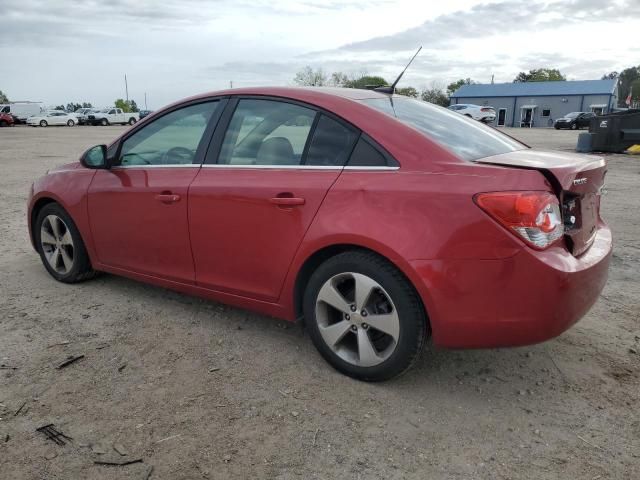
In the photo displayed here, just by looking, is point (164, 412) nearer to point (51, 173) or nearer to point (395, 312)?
point (395, 312)

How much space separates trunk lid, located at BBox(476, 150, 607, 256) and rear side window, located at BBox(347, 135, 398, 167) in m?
0.47

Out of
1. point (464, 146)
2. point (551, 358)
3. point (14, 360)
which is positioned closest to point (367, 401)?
point (551, 358)

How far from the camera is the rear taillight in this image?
2.46m

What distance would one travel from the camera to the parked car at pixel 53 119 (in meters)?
46.8

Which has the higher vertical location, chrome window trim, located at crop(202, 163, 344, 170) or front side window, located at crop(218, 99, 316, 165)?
front side window, located at crop(218, 99, 316, 165)

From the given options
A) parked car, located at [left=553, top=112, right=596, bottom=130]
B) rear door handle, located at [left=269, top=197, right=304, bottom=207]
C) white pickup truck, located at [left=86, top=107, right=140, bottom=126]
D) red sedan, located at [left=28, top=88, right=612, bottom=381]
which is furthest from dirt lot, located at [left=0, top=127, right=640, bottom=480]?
white pickup truck, located at [left=86, top=107, right=140, bottom=126]

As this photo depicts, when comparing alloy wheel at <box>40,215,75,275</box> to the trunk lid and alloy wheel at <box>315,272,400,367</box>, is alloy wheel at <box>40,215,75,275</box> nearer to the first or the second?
alloy wheel at <box>315,272,400,367</box>

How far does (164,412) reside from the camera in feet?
8.96

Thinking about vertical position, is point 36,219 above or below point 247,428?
above

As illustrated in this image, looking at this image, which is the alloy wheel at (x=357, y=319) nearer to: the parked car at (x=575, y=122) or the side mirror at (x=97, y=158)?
the side mirror at (x=97, y=158)

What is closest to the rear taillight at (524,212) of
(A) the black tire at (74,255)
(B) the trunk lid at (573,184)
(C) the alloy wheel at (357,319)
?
(B) the trunk lid at (573,184)

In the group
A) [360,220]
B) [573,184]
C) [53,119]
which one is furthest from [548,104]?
[360,220]

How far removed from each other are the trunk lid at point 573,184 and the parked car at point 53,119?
51484mm

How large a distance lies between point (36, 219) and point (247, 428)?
3224 mm
